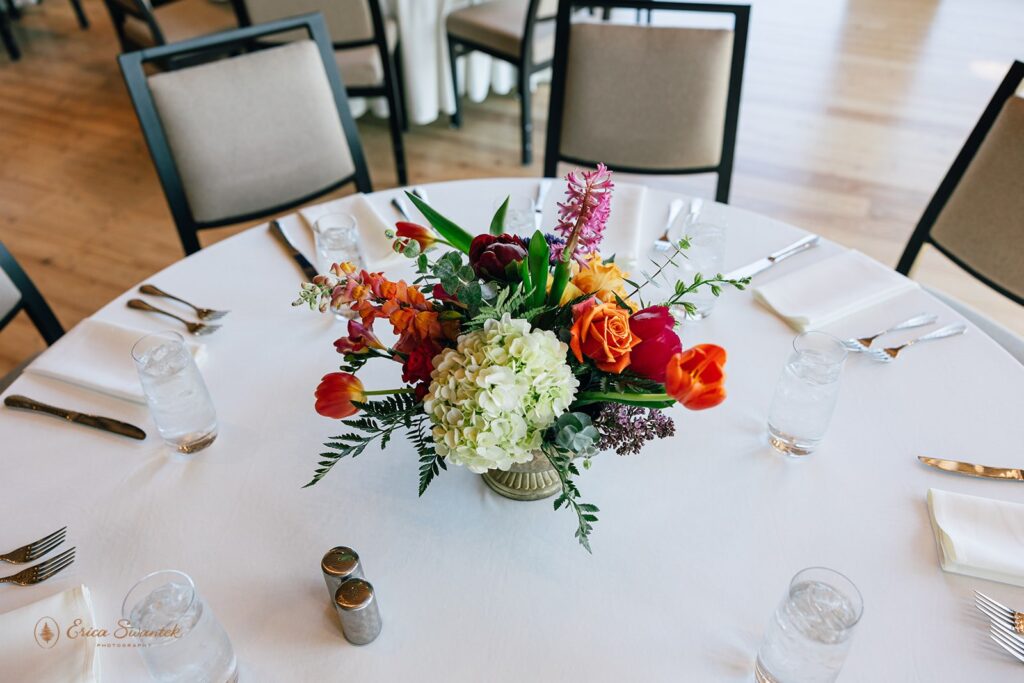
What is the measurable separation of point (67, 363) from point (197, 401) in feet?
0.94

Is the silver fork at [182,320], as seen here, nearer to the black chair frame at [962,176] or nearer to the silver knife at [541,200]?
the silver knife at [541,200]

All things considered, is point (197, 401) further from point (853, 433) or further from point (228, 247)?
point (853, 433)

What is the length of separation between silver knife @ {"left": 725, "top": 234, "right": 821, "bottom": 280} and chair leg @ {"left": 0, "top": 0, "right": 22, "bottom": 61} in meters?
4.67

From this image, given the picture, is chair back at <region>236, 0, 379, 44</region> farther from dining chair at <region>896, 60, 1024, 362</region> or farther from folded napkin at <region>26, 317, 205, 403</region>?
dining chair at <region>896, 60, 1024, 362</region>

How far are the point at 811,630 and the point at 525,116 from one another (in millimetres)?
2565

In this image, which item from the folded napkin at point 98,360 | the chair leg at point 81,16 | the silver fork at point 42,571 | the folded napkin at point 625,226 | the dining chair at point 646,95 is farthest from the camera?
the chair leg at point 81,16

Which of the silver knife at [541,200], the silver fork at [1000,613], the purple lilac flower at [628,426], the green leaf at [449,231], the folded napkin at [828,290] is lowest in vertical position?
the silver fork at [1000,613]

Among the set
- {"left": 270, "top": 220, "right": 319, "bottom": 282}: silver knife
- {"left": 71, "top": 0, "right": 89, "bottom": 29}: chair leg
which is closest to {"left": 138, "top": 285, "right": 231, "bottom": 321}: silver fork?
{"left": 270, "top": 220, "right": 319, "bottom": 282}: silver knife

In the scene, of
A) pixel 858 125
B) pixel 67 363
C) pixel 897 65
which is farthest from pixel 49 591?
pixel 897 65

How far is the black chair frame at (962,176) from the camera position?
4.62 ft

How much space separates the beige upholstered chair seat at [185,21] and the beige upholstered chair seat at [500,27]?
923 mm

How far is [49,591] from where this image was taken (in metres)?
Answer: 0.85

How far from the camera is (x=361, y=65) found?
2711mm

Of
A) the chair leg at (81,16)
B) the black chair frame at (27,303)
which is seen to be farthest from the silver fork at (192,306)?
the chair leg at (81,16)
